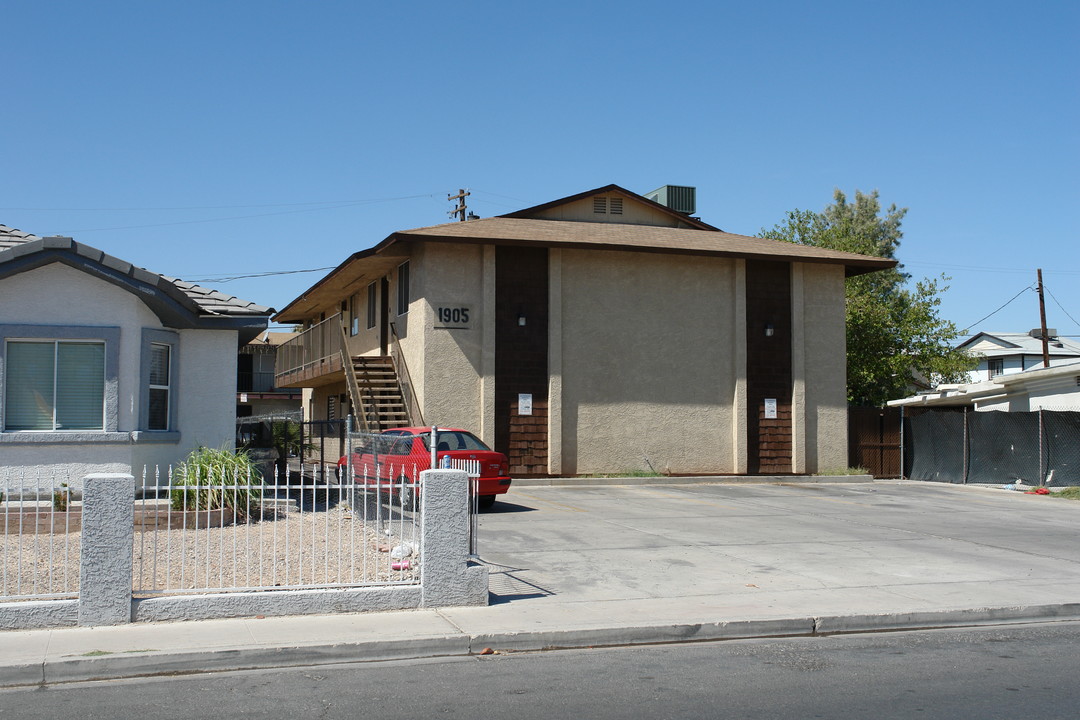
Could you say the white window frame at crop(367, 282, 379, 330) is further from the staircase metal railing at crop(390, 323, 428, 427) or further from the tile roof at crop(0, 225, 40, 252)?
the tile roof at crop(0, 225, 40, 252)

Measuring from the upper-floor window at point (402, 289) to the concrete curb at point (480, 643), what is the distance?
62.5ft

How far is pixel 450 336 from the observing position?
24.9m

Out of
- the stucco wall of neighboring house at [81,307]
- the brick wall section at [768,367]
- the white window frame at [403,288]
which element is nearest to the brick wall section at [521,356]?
the white window frame at [403,288]

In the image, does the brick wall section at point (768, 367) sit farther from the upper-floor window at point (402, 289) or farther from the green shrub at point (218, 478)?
the green shrub at point (218, 478)

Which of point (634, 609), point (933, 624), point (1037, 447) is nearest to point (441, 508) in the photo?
point (634, 609)

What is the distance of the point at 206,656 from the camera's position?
7.69 meters

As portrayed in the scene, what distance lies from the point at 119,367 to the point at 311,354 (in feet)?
65.6

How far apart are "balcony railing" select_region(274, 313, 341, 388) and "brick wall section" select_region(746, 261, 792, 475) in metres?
12.0

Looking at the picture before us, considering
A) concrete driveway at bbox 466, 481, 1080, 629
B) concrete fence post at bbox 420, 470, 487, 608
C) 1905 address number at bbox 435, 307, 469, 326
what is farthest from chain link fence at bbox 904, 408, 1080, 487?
concrete fence post at bbox 420, 470, 487, 608

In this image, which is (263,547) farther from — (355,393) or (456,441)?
(355,393)

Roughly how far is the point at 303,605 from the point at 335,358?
69.4 ft

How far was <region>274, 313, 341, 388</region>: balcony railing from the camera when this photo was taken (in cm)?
3031

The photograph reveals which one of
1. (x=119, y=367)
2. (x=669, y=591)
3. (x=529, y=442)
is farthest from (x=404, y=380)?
(x=669, y=591)

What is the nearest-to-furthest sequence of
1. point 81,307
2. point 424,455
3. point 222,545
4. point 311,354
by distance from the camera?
point 222,545 < point 81,307 < point 424,455 < point 311,354
